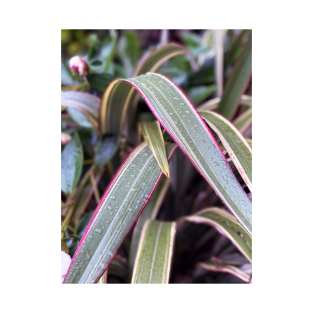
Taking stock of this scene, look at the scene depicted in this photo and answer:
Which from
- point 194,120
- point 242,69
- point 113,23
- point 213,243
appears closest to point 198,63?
point 242,69

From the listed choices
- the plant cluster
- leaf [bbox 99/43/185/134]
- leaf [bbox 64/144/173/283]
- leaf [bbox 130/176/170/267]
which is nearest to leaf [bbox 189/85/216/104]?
the plant cluster

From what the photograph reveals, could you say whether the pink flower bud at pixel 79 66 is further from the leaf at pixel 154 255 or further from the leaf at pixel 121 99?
the leaf at pixel 154 255

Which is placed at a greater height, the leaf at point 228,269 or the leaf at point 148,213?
the leaf at point 148,213

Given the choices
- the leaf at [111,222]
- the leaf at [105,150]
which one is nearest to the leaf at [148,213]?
the leaf at [105,150]

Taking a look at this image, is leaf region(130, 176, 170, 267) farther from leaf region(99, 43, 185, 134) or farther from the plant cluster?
leaf region(99, 43, 185, 134)

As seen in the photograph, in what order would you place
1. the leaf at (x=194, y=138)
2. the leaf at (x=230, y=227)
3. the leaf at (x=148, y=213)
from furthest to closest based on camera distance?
the leaf at (x=148, y=213) < the leaf at (x=230, y=227) < the leaf at (x=194, y=138)

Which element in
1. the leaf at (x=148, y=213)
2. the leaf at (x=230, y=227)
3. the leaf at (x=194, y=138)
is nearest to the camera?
the leaf at (x=194, y=138)

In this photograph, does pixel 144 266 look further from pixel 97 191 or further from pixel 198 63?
pixel 198 63
